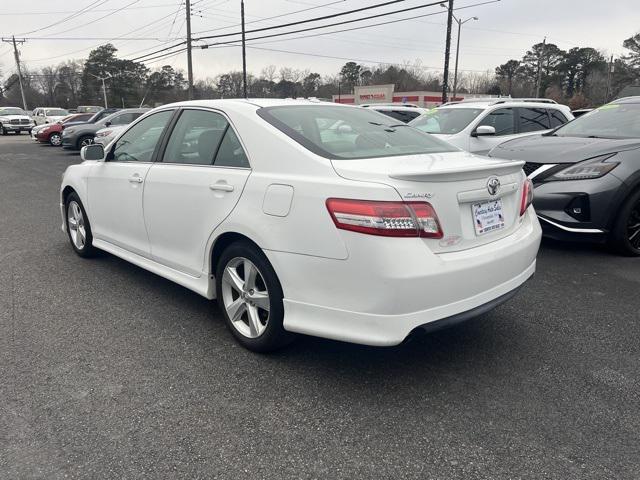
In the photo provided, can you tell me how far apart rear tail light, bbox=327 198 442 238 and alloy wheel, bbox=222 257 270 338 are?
0.73 meters

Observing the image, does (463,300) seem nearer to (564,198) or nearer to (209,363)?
(209,363)

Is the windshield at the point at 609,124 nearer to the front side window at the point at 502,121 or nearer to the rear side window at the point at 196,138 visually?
the front side window at the point at 502,121

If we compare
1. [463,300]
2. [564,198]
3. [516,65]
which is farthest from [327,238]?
[516,65]

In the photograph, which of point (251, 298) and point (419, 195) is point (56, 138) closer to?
point (251, 298)

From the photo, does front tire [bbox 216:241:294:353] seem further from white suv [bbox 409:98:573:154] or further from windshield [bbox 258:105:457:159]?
white suv [bbox 409:98:573:154]

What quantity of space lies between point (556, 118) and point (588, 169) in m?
4.50

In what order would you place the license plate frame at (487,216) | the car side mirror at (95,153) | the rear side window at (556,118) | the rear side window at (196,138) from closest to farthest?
the license plate frame at (487,216), the rear side window at (196,138), the car side mirror at (95,153), the rear side window at (556,118)

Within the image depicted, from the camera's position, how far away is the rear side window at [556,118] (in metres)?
8.94

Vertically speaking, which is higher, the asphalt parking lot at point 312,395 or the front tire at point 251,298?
the front tire at point 251,298

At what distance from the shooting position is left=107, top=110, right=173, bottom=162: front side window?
13.3 feet

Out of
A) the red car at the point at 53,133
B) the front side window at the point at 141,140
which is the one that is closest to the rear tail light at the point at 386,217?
the front side window at the point at 141,140

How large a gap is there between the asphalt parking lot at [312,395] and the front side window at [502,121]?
4.83 metres

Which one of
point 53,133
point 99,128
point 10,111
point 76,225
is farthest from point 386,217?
point 10,111

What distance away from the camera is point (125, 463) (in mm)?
2209
